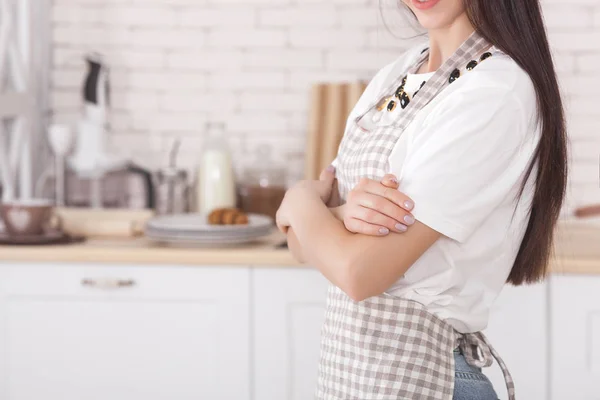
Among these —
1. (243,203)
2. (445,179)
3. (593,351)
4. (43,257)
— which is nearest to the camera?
(445,179)

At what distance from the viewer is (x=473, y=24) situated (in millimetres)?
1229

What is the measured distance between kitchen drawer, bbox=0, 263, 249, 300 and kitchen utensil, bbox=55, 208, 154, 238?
0.24 meters

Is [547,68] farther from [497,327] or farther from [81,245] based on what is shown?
[81,245]

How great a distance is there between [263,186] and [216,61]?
1.59 ft

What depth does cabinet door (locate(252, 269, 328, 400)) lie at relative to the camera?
209cm

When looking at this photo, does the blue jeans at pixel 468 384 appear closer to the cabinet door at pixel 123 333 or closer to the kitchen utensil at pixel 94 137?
the cabinet door at pixel 123 333

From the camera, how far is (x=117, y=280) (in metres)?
2.12

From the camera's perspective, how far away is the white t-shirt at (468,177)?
3.73 feet

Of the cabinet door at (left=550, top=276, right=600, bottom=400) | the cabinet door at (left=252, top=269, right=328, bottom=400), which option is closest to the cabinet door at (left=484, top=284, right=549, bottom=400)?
the cabinet door at (left=550, top=276, right=600, bottom=400)

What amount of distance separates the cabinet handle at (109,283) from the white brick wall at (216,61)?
2.32 feet

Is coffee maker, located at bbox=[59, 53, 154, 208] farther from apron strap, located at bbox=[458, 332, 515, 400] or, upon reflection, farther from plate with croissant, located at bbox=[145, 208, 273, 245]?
apron strap, located at bbox=[458, 332, 515, 400]

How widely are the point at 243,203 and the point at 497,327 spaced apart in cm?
94

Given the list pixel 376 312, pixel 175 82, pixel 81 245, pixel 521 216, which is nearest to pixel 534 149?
pixel 521 216

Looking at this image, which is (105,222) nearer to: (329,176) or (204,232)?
(204,232)
